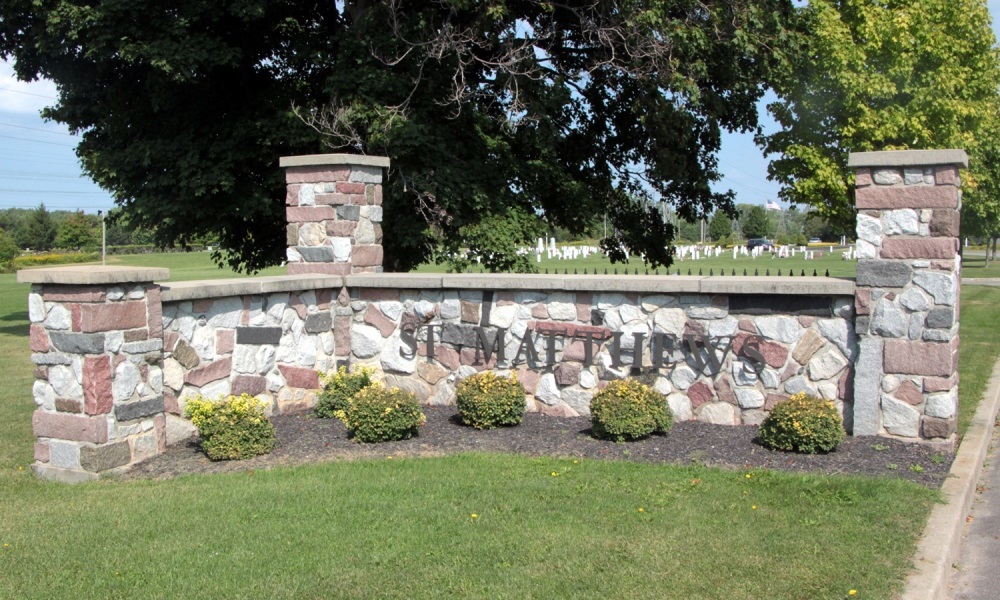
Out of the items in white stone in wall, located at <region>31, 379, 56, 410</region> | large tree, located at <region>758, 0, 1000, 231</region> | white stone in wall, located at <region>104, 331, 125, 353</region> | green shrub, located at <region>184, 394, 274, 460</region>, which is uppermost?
large tree, located at <region>758, 0, 1000, 231</region>

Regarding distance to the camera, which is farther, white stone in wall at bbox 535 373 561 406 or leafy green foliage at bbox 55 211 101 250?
leafy green foliage at bbox 55 211 101 250

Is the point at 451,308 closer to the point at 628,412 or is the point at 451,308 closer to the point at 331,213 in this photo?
the point at 331,213

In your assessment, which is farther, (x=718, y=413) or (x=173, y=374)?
(x=718, y=413)

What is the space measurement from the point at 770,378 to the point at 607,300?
157cm

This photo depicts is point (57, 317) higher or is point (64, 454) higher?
point (57, 317)

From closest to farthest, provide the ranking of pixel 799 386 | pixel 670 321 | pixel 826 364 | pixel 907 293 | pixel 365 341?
pixel 907 293 → pixel 826 364 → pixel 799 386 → pixel 670 321 → pixel 365 341

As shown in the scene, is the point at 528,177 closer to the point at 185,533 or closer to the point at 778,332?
the point at 778,332

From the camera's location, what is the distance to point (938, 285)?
6.96 meters

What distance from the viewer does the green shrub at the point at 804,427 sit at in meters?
6.80

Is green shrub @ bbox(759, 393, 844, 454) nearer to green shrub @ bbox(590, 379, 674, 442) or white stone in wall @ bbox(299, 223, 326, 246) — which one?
green shrub @ bbox(590, 379, 674, 442)

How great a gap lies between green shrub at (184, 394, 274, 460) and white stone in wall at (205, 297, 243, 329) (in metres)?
0.84

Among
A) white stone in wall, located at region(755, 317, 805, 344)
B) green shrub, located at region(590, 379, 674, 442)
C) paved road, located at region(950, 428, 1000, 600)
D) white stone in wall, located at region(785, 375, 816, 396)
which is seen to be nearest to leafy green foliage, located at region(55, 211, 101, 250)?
green shrub, located at region(590, 379, 674, 442)

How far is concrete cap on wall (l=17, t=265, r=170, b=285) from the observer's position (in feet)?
21.0

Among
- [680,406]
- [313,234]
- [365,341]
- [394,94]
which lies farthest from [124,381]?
[394,94]
